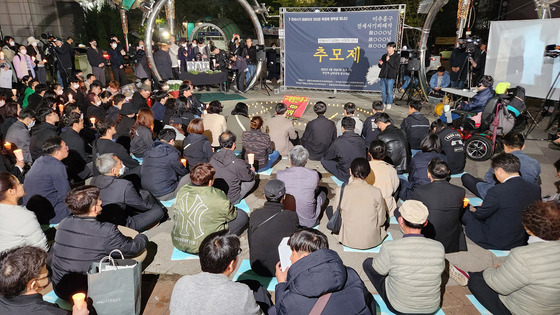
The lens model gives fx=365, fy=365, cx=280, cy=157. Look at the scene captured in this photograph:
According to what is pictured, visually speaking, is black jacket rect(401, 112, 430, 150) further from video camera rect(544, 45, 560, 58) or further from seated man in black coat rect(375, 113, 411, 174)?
video camera rect(544, 45, 560, 58)

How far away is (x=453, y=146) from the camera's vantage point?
6398mm

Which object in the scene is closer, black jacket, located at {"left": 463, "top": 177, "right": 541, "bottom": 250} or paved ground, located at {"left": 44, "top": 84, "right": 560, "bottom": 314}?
paved ground, located at {"left": 44, "top": 84, "right": 560, "bottom": 314}

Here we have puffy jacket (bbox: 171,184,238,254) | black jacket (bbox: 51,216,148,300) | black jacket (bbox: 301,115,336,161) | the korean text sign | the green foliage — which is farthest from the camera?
the green foliage

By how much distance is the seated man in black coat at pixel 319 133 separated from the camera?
7070 millimetres

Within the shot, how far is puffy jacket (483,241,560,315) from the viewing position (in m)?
2.82

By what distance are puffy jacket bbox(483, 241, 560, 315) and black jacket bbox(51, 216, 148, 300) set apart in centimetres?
343

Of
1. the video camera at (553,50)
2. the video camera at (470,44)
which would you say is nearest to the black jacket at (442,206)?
the video camera at (553,50)

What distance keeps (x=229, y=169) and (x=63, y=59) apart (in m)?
12.1

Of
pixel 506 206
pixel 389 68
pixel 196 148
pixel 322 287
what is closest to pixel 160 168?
pixel 196 148

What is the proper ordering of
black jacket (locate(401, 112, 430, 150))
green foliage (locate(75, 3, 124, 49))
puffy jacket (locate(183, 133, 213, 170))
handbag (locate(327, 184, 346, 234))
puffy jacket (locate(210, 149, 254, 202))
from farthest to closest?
green foliage (locate(75, 3, 124, 49)), black jacket (locate(401, 112, 430, 150)), puffy jacket (locate(183, 133, 213, 170)), puffy jacket (locate(210, 149, 254, 202)), handbag (locate(327, 184, 346, 234))

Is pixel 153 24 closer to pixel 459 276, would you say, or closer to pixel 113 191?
pixel 113 191

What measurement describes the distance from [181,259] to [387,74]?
9124mm

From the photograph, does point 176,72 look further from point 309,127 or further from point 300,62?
point 309,127

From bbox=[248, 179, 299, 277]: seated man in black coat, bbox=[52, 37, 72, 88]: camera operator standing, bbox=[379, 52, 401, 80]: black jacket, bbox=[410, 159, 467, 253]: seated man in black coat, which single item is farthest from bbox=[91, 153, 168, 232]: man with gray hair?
bbox=[52, 37, 72, 88]: camera operator standing
